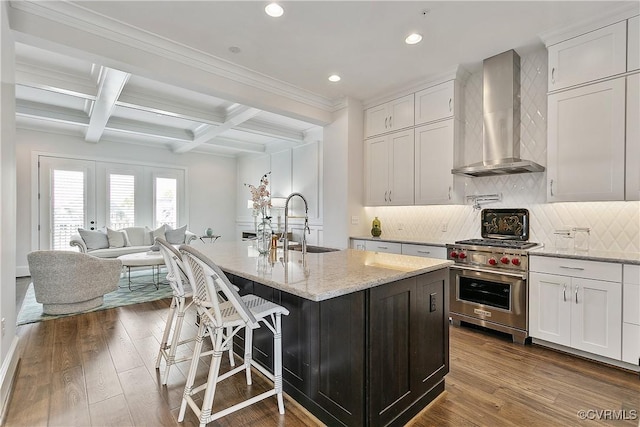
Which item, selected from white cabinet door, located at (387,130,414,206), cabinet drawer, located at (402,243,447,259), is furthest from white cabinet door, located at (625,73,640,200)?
white cabinet door, located at (387,130,414,206)

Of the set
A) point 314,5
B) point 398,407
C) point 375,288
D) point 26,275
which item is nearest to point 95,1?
point 314,5

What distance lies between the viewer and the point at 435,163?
387cm

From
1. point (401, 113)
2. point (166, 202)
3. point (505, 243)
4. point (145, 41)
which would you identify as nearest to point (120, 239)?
point (166, 202)

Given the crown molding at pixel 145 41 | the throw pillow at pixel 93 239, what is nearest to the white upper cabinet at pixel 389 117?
the crown molding at pixel 145 41

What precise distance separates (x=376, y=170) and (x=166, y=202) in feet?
18.6

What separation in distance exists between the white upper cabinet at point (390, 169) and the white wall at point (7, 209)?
12.5 feet

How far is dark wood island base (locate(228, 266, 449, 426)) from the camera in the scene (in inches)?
64.2

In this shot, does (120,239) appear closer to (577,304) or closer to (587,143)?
(577,304)

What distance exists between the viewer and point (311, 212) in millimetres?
6527

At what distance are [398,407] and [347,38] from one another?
9.92 feet

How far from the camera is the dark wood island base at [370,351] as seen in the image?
163 centimetres

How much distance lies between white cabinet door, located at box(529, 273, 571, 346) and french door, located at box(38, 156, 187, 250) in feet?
24.7

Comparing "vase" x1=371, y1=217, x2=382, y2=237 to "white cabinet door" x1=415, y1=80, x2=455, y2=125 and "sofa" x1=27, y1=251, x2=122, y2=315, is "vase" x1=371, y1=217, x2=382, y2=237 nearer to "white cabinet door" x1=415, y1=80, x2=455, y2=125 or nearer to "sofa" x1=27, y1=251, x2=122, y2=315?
A: "white cabinet door" x1=415, y1=80, x2=455, y2=125

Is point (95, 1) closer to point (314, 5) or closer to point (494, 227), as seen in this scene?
point (314, 5)
